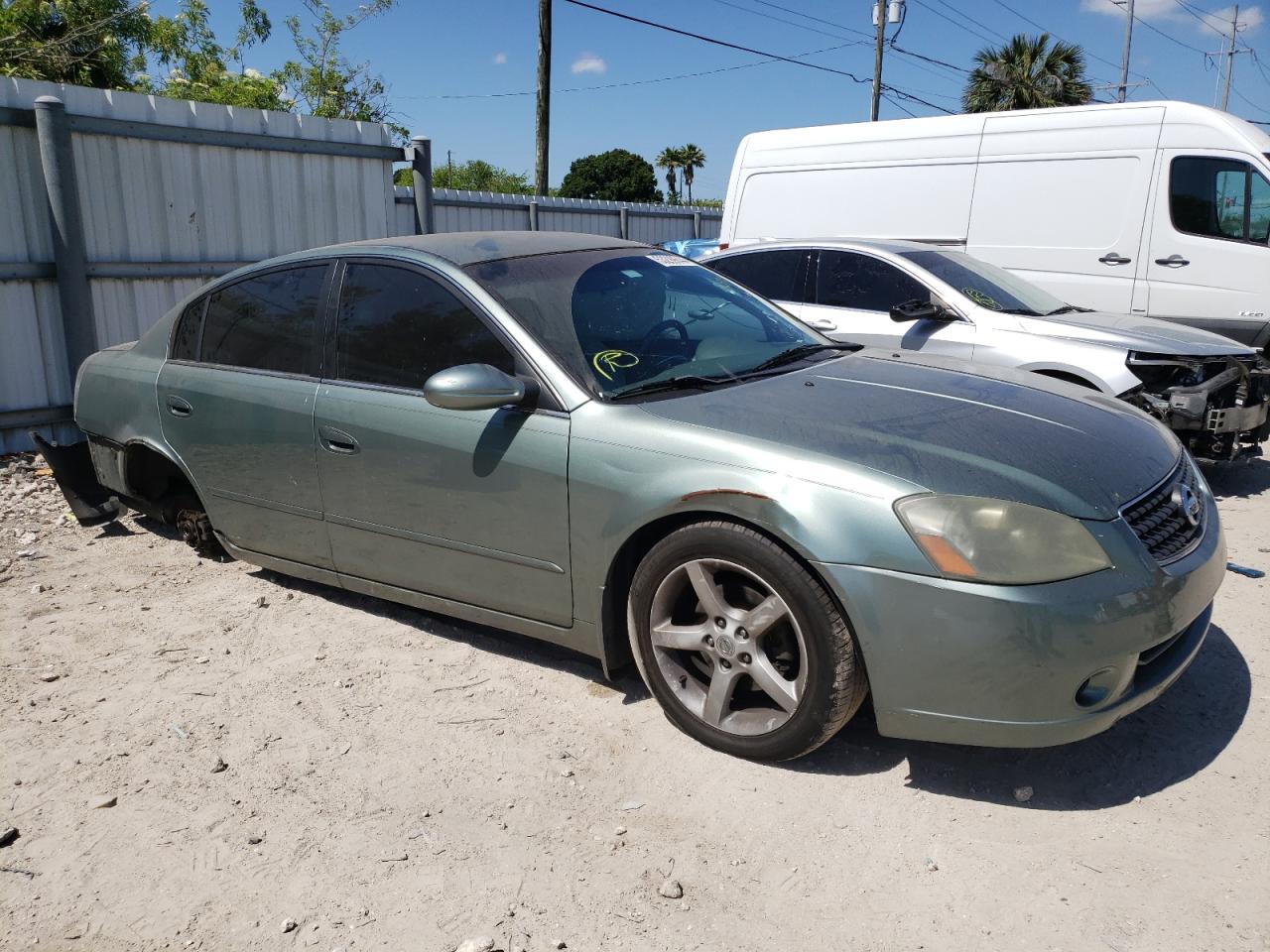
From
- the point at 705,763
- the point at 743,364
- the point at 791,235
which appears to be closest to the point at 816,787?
A: the point at 705,763

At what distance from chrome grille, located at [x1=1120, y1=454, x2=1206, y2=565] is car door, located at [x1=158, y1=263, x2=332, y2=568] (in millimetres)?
2987

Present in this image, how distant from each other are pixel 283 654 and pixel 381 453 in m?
0.99

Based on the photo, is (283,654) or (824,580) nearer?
(824,580)

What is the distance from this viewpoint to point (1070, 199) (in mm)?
8336

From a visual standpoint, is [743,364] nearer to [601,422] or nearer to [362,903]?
[601,422]

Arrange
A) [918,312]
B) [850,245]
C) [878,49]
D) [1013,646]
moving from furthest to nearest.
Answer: [878,49], [850,245], [918,312], [1013,646]

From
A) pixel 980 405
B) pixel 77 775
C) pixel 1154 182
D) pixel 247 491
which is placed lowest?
pixel 77 775

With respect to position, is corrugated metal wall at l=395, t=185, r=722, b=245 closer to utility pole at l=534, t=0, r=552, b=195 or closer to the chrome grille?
utility pole at l=534, t=0, r=552, b=195

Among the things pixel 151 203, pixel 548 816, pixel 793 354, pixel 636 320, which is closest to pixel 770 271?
pixel 793 354

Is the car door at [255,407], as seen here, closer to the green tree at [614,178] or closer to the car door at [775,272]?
the car door at [775,272]

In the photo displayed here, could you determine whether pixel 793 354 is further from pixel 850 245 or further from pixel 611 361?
pixel 850 245

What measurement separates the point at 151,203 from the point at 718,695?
269 inches

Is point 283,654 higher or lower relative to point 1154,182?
lower

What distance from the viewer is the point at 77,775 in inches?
127
